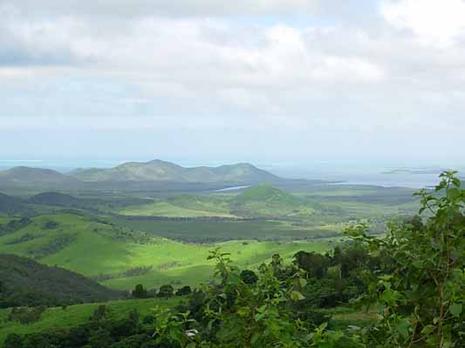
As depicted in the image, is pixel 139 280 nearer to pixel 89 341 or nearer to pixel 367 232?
pixel 89 341

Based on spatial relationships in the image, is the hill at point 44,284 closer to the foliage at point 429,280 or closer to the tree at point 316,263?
the tree at point 316,263

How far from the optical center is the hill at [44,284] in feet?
394

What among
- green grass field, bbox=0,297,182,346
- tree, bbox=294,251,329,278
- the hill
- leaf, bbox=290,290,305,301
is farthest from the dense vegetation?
the hill

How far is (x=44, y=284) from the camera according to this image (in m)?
145

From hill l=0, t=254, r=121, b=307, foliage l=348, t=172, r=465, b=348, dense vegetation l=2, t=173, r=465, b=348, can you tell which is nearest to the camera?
dense vegetation l=2, t=173, r=465, b=348

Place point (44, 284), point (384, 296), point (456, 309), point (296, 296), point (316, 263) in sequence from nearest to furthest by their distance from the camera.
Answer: point (456, 309) < point (384, 296) < point (296, 296) < point (316, 263) < point (44, 284)

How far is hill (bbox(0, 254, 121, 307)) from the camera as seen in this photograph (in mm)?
120062

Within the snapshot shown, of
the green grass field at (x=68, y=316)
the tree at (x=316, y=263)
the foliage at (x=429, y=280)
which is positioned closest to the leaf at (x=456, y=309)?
the foliage at (x=429, y=280)

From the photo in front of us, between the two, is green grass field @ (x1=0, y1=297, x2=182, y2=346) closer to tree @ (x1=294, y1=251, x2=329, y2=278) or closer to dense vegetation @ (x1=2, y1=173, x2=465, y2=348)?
tree @ (x1=294, y1=251, x2=329, y2=278)

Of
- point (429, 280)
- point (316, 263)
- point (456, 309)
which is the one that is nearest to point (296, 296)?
point (429, 280)

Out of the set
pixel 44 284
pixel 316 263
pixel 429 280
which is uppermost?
pixel 429 280

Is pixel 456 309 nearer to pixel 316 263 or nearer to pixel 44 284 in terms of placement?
pixel 316 263

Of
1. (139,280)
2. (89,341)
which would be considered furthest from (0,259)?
(89,341)

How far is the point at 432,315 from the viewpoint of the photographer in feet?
19.1
